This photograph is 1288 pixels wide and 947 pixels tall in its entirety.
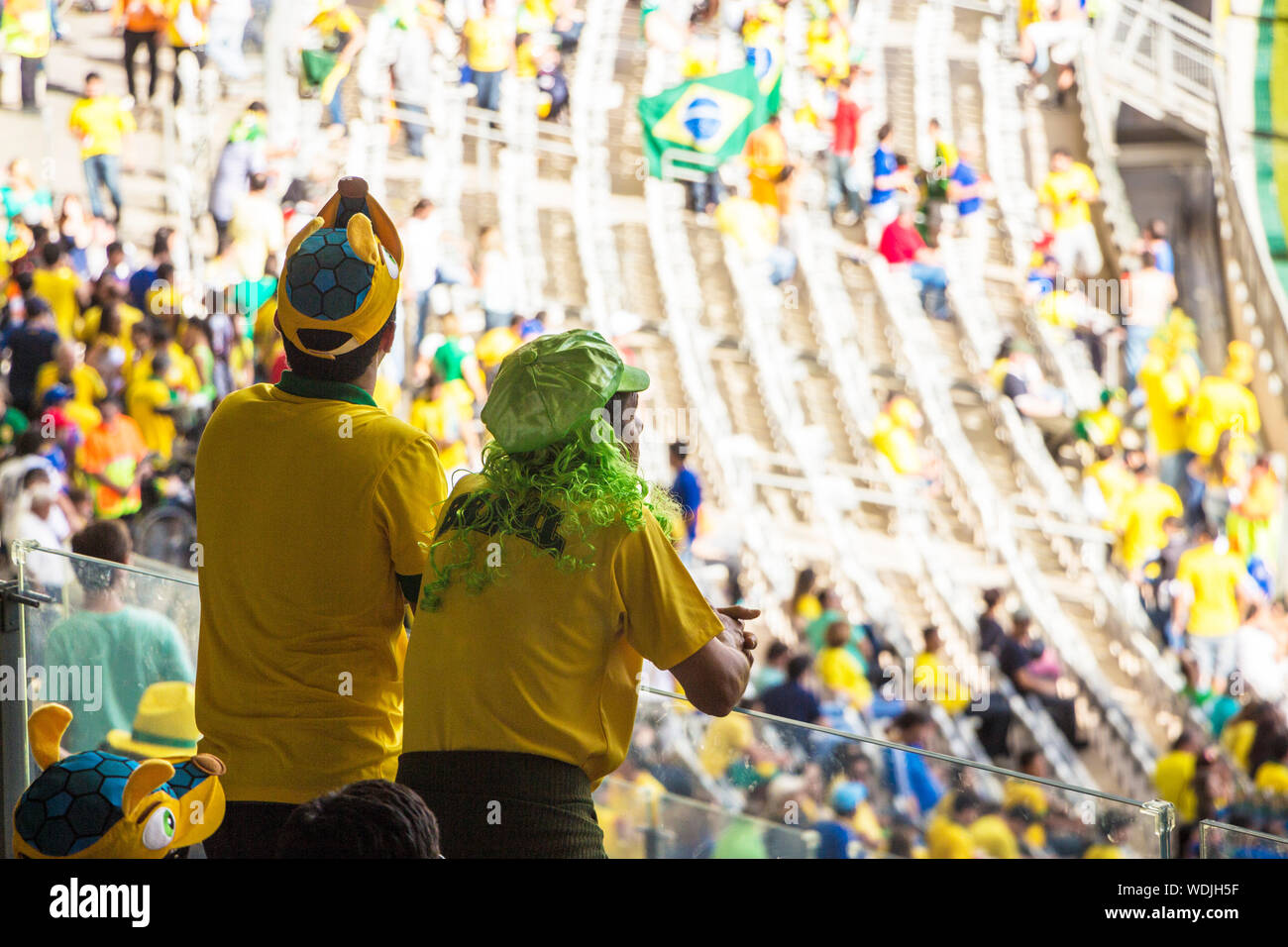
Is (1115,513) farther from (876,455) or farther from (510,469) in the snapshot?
(510,469)

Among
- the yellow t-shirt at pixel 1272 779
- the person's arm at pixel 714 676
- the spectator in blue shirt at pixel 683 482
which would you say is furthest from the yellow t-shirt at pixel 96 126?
the person's arm at pixel 714 676

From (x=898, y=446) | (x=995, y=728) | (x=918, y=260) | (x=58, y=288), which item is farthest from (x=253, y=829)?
(x=918, y=260)

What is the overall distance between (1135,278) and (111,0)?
7597mm

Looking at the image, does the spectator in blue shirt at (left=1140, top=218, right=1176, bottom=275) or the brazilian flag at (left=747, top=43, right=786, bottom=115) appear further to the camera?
the brazilian flag at (left=747, top=43, right=786, bottom=115)

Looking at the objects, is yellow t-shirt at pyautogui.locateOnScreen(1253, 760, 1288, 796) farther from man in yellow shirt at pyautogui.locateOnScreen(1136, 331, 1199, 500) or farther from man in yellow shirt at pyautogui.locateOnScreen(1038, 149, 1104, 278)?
man in yellow shirt at pyautogui.locateOnScreen(1038, 149, 1104, 278)

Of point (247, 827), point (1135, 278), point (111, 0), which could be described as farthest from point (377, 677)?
point (111, 0)

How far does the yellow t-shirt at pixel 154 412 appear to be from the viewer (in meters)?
8.54

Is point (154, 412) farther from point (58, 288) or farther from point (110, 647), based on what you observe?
point (110, 647)

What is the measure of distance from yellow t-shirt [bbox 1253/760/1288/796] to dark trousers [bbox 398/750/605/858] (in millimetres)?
6288

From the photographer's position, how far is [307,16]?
38.3ft

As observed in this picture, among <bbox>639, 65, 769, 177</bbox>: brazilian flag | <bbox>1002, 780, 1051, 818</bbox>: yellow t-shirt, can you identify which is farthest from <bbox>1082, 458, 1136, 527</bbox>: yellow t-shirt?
<bbox>1002, 780, 1051, 818</bbox>: yellow t-shirt

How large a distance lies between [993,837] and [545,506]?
4.44ft

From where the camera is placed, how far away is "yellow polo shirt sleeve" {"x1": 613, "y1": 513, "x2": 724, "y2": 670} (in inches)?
77.7
